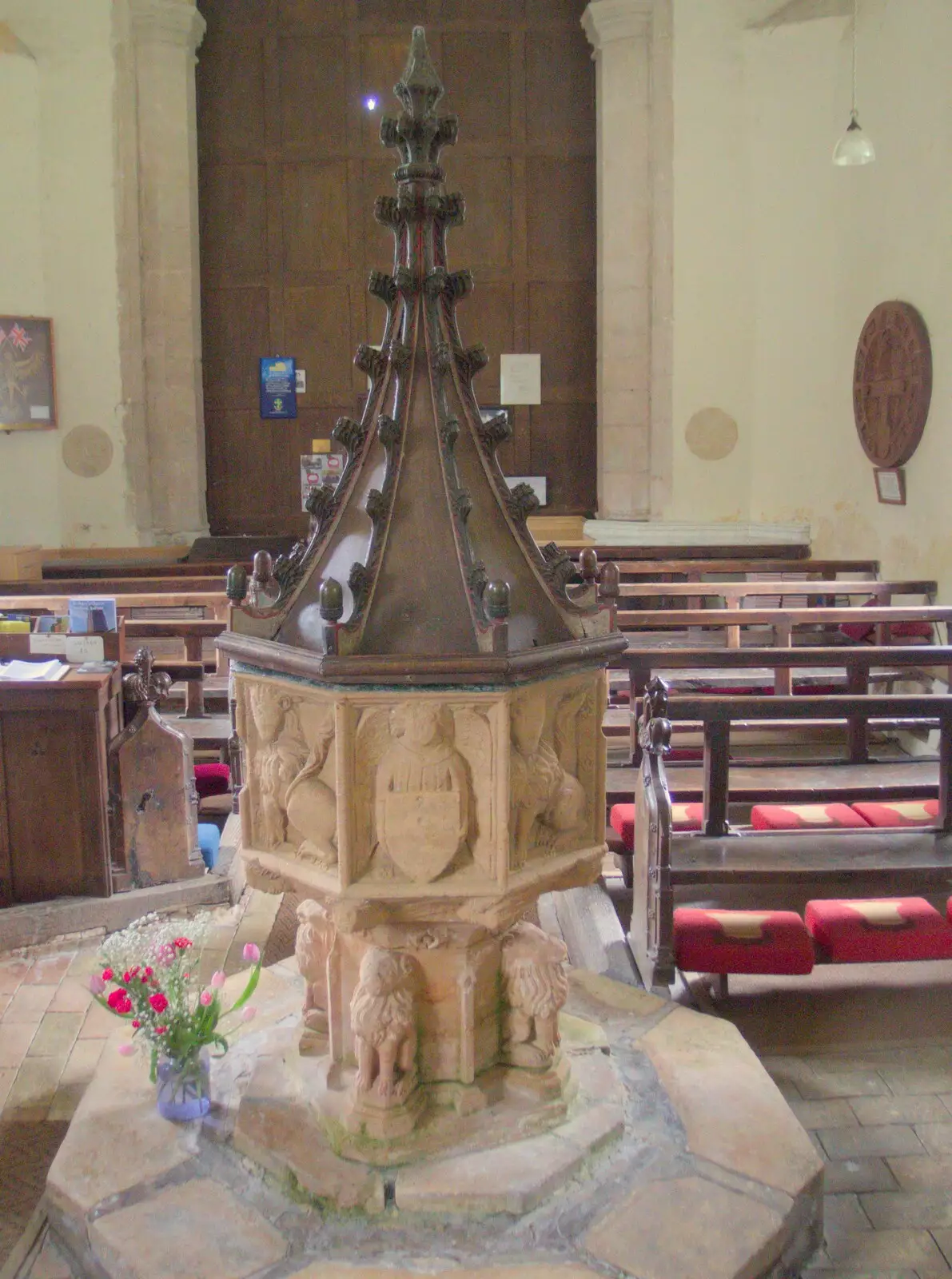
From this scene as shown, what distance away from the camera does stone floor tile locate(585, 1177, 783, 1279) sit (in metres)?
2.16

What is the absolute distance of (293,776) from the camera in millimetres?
2533

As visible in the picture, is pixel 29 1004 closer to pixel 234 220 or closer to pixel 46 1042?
pixel 46 1042

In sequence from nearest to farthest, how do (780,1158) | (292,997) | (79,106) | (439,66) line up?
(780,1158) < (292,997) < (79,106) < (439,66)

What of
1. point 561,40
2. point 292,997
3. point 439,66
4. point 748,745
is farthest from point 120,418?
point 292,997

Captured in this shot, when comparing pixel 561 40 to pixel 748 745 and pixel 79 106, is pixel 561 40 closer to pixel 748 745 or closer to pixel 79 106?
pixel 79 106

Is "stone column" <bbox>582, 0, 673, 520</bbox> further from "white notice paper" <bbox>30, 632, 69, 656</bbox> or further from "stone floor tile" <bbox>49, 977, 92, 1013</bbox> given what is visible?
"stone floor tile" <bbox>49, 977, 92, 1013</bbox>

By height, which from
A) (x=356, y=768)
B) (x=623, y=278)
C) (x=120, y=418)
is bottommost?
(x=356, y=768)

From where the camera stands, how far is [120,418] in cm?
874

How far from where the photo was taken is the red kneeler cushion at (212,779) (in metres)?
4.96

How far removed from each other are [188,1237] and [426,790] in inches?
37.9

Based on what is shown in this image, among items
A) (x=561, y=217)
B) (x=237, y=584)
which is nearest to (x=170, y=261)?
(x=561, y=217)

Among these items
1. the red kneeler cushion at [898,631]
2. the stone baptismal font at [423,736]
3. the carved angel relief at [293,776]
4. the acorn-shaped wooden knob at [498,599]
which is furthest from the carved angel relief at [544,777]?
the red kneeler cushion at [898,631]

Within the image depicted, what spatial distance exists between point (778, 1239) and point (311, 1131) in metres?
0.98

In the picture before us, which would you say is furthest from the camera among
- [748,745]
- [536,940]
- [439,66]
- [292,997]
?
[439,66]
